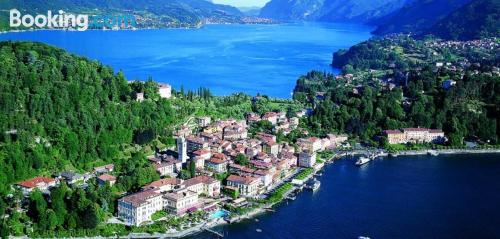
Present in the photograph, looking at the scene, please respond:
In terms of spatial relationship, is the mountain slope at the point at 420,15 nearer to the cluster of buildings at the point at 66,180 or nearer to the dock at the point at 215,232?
the cluster of buildings at the point at 66,180

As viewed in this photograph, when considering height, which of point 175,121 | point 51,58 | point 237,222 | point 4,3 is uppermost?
point 4,3

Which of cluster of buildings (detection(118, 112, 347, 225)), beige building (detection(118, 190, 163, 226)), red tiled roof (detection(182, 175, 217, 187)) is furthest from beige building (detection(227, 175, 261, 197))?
beige building (detection(118, 190, 163, 226))

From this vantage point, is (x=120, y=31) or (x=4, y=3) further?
(x=120, y=31)

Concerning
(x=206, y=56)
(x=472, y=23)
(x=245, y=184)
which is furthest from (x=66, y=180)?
(x=472, y=23)

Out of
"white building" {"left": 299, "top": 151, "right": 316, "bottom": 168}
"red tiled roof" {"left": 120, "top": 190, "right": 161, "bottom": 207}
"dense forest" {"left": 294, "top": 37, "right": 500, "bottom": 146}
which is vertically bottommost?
"red tiled roof" {"left": 120, "top": 190, "right": 161, "bottom": 207}

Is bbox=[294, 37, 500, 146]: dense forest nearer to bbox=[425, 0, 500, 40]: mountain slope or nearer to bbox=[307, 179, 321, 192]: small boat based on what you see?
bbox=[307, 179, 321, 192]: small boat

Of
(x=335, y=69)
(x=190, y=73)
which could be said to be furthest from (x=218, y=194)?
(x=335, y=69)

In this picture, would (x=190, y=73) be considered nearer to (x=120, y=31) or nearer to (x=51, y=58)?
(x=51, y=58)

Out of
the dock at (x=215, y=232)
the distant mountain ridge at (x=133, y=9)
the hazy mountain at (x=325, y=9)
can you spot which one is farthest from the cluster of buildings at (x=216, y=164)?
the hazy mountain at (x=325, y=9)
